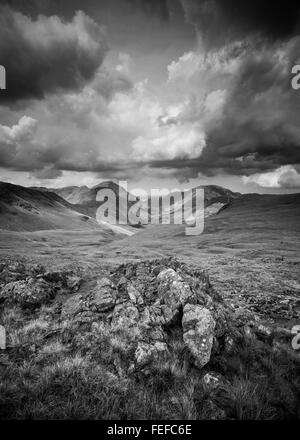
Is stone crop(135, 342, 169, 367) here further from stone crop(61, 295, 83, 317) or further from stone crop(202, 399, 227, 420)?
stone crop(61, 295, 83, 317)

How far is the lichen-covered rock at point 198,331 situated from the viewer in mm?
6707

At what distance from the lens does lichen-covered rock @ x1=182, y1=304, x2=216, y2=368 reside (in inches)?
264

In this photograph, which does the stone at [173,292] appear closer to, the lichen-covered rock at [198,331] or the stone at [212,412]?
the lichen-covered rock at [198,331]

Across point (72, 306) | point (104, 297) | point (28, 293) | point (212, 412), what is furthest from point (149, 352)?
point (28, 293)

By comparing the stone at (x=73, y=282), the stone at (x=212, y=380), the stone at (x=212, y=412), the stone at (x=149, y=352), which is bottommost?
the stone at (x=212, y=412)

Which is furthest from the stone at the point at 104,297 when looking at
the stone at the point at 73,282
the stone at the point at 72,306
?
the stone at the point at 73,282

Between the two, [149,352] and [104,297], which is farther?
[104,297]

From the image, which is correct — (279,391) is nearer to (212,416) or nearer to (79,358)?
(212,416)

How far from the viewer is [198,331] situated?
725cm

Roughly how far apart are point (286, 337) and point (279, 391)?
4737 mm

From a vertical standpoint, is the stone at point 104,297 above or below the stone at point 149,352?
above

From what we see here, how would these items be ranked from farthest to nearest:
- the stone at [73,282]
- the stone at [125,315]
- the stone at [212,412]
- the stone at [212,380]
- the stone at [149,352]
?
1. the stone at [73,282]
2. the stone at [125,315]
3. the stone at [149,352]
4. the stone at [212,380]
5. the stone at [212,412]

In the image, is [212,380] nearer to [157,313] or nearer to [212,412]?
[212,412]

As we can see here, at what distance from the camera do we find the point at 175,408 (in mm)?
5168
